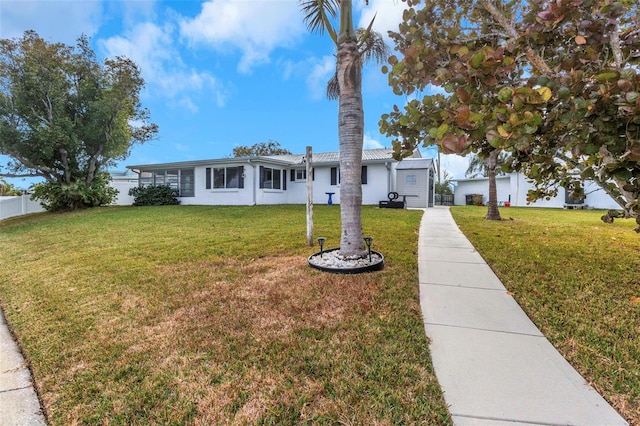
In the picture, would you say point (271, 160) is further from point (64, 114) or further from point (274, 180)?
point (64, 114)

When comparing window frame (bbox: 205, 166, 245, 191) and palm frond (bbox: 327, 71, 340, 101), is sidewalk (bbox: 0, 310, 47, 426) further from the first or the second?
window frame (bbox: 205, 166, 245, 191)

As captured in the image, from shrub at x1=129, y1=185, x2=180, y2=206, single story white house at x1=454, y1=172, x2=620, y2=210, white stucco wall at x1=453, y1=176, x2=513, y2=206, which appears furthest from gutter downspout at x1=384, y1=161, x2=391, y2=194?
white stucco wall at x1=453, y1=176, x2=513, y2=206

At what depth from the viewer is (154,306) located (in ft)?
11.6

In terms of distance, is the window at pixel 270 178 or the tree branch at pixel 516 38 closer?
the tree branch at pixel 516 38

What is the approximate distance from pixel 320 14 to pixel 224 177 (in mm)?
12938

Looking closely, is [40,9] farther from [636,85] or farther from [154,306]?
[636,85]

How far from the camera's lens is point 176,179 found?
18.3 m

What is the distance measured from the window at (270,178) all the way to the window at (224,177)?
1.05m

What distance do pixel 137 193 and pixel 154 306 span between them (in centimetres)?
1711

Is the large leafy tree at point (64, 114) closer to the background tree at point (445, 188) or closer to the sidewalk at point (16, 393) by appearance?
the sidewalk at point (16, 393)

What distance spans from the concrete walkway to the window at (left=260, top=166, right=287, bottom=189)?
43.8 feet

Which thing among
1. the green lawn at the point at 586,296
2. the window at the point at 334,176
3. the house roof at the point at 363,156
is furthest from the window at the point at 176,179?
the green lawn at the point at 586,296

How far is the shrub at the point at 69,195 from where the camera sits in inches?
618

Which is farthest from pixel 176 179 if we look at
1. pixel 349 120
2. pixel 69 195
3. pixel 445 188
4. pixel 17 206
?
pixel 445 188
